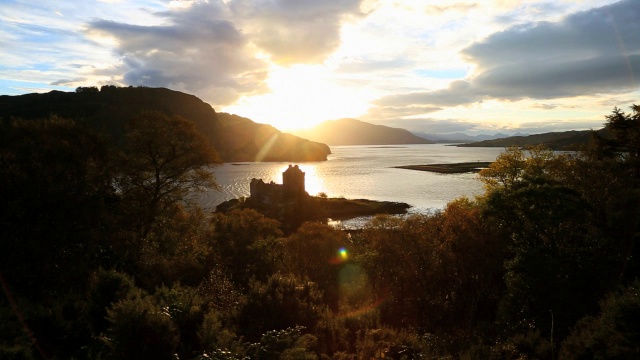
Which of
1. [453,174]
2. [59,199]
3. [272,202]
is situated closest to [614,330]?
[59,199]

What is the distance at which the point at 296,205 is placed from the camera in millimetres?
84688

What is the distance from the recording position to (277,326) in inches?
536

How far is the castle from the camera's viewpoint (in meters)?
89.6

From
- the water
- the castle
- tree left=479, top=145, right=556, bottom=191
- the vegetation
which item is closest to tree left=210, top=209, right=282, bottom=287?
the vegetation

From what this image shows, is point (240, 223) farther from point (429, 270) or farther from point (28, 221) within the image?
point (28, 221)

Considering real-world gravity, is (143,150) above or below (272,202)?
above

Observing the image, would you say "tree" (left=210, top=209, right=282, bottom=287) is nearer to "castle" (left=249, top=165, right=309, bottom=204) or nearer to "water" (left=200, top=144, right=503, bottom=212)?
"castle" (left=249, top=165, right=309, bottom=204)

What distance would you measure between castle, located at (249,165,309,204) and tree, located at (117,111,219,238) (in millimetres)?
62123

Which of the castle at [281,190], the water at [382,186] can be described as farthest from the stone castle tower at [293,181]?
the water at [382,186]

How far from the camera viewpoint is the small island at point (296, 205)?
82.2 m

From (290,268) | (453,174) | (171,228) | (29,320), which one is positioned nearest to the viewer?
(29,320)

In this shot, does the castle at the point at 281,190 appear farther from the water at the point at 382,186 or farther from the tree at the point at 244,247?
the tree at the point at 244,247

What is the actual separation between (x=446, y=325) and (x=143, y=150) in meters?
21.5

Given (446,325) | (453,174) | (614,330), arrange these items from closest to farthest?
(614,330) → (446,325) → (453,174)
